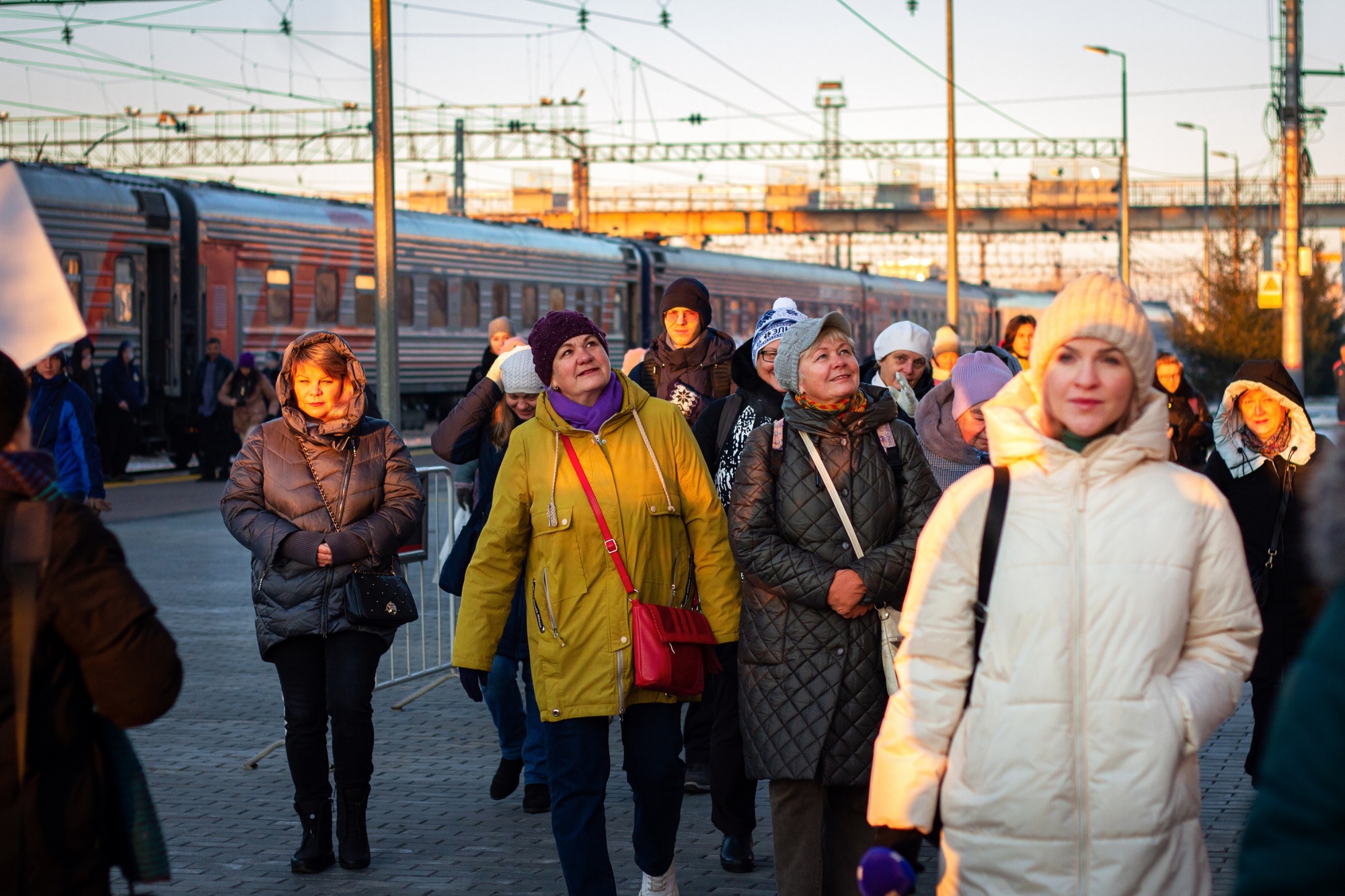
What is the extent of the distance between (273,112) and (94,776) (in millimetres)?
48282

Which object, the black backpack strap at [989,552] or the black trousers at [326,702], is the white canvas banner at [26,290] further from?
the black trousers at [326,702]

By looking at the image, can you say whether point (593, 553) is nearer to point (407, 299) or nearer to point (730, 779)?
point (730, 779)

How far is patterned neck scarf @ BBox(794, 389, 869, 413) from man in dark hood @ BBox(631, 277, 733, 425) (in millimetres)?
2301

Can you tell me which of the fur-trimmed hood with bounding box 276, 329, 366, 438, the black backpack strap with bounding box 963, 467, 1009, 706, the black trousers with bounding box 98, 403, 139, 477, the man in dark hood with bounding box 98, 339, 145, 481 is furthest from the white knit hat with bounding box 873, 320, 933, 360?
the black trousers with bounding box 98, 403, 139, 477

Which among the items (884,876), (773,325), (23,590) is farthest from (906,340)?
(23,590)

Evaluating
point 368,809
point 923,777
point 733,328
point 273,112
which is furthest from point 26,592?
point 273,112

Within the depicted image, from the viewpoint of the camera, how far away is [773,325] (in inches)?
253

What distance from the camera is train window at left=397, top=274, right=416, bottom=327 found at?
2697cm

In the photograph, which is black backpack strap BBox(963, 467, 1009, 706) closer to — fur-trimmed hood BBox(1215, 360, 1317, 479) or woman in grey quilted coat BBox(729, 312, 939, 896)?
woman in grey quilted coat BBox(729, 312, 939, 896)

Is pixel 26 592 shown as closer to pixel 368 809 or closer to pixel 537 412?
pixel 537 412

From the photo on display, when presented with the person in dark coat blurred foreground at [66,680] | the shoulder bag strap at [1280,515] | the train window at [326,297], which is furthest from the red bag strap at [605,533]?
the train window at [326,297]

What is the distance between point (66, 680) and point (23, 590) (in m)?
0.21

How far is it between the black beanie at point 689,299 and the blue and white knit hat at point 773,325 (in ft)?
1.98

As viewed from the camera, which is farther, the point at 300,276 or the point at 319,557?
the point at 300,276
